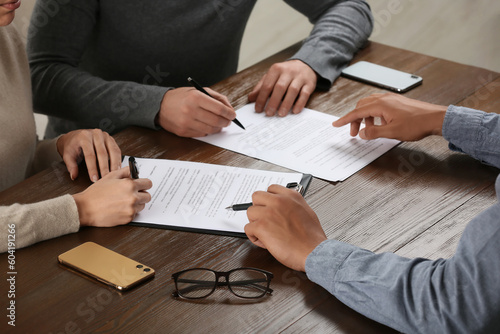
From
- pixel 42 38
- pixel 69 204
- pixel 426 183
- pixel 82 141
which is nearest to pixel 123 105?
pixel 82 141

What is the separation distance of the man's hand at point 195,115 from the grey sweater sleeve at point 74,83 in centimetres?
4

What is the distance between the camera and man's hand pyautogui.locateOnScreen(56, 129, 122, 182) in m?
1.27

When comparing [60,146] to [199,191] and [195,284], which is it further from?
[195,284]

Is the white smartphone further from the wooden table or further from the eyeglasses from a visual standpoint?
the eyeglasses

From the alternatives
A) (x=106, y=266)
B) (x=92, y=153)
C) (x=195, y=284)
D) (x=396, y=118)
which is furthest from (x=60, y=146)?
(x=396, y=118)

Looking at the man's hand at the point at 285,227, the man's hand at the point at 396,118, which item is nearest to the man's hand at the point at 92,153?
the man's hand at the point at 285,227

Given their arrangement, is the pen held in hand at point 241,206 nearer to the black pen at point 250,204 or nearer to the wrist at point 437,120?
the black pen at point 250,204

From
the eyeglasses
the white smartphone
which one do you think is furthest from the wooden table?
the white smartphone

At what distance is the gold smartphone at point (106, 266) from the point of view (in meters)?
0.96

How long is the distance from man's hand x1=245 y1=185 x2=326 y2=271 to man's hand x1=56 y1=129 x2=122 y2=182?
372 millimetres

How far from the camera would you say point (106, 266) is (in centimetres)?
99

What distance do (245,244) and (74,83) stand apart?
31.1 inches

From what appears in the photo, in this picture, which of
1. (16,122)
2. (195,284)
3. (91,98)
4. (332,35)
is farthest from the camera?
(332,35)

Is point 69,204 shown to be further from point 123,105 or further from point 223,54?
point 223,54
